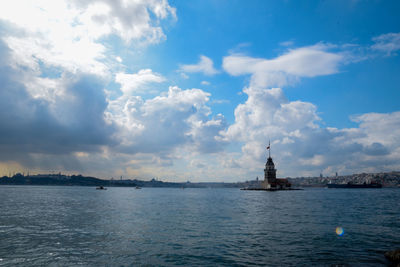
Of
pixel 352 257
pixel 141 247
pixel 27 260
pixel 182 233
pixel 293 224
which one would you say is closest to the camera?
pixel 27 260

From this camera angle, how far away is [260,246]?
26.3 metres

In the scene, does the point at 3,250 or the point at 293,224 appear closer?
the point at 3,250

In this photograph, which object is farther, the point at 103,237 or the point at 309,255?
the point at 103,237

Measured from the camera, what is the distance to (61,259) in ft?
71.9

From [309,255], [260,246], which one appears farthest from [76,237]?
[309,255]

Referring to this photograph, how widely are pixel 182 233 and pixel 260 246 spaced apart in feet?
34.5

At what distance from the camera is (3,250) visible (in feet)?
79.5

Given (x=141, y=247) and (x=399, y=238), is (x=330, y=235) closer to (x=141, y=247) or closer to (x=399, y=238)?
(x=399, y=238)

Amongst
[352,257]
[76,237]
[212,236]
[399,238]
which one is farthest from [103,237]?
[399,238]

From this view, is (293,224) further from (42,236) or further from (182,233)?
(42,236)

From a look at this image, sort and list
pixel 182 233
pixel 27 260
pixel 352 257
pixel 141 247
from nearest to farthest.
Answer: pixel 27 260 < pixel 352 257 < pixel 141 247 < pixel 182 233

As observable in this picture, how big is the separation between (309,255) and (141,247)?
1525cm

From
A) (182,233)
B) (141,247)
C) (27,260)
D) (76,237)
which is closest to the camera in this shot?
(27,260)

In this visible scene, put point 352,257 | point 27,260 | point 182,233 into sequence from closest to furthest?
point 27,260, point 352,257, point 182,233
